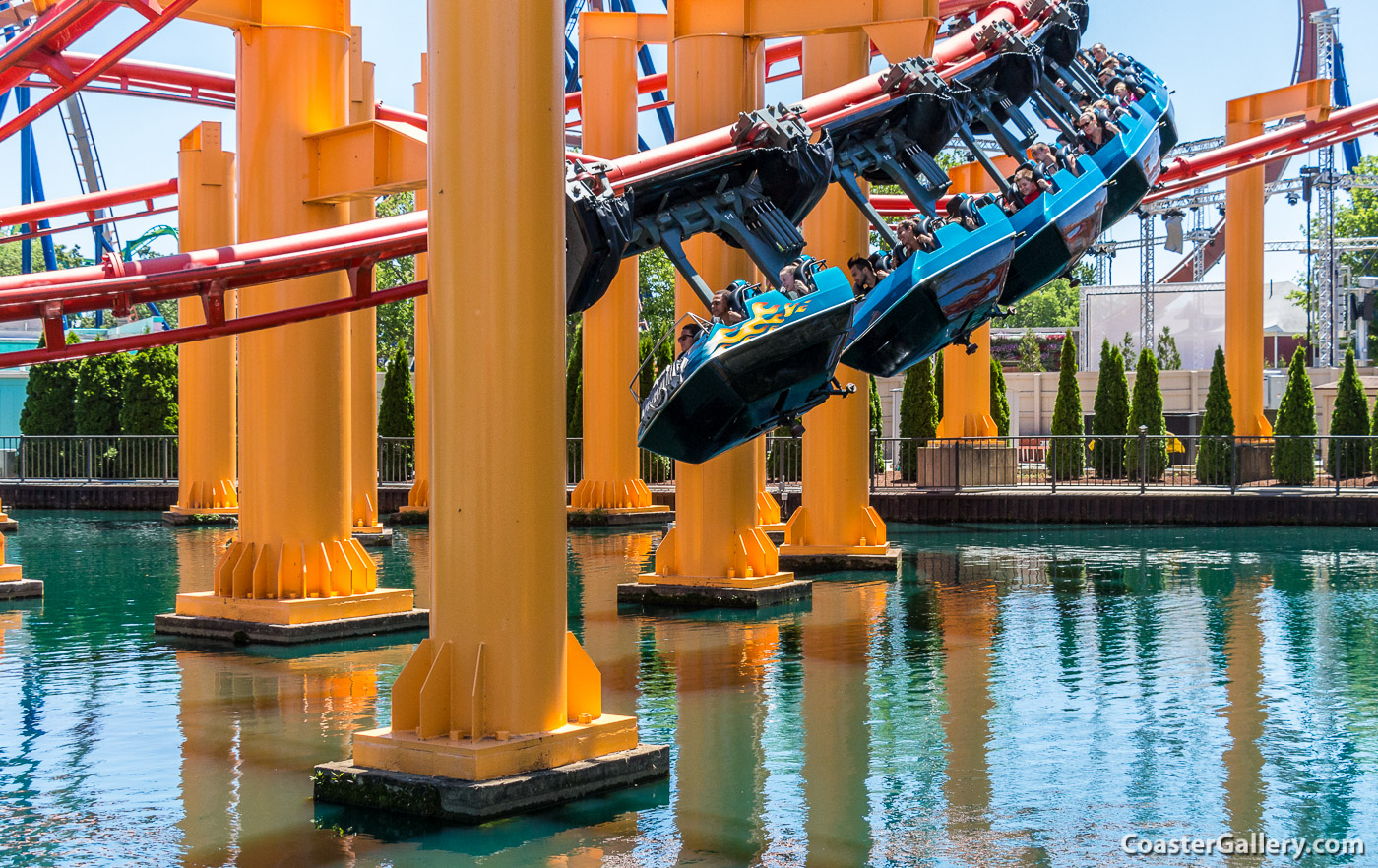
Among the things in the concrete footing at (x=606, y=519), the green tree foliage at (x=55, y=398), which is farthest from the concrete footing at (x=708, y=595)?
the green tree foliage at (x=55, y=398)

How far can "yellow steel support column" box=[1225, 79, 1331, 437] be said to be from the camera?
1166 inches

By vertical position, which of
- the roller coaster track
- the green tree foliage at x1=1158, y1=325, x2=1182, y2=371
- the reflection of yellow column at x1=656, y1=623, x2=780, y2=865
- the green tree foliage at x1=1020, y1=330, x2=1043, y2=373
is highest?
the green tree foliage at x1=1020, y1=330, x2=1043, y2=373

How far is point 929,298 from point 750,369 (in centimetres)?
210

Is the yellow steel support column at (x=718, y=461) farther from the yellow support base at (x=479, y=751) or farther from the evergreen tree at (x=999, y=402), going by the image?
the evergreen tree at (x=999, y=402)

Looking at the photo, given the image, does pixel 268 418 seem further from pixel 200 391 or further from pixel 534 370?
pixel 200 391

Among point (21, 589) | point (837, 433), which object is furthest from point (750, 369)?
point (21, 589)

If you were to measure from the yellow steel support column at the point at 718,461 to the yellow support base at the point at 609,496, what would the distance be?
902 cm

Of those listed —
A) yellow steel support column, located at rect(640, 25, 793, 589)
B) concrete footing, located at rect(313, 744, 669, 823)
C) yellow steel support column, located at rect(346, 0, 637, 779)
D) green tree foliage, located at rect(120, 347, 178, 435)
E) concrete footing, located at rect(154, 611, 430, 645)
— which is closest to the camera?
concrete footing, located at rect(313, 744, 669, 823)

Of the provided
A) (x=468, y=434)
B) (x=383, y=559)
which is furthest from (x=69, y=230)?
(x=468, y=434)

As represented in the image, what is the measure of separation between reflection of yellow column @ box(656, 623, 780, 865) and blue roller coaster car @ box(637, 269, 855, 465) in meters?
1.62

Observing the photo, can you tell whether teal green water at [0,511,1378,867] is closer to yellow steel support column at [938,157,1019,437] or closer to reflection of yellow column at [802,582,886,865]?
reflection of yellow column at [802,582,886,865]

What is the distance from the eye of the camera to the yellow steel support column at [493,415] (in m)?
6.91

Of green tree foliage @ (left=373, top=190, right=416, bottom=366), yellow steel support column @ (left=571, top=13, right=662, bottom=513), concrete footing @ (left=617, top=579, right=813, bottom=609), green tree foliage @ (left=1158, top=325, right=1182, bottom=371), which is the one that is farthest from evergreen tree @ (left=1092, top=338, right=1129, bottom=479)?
green tree foliage @ (left=373, top=190, right=416, bottom=366)

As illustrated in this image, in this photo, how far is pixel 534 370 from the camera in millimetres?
6984
